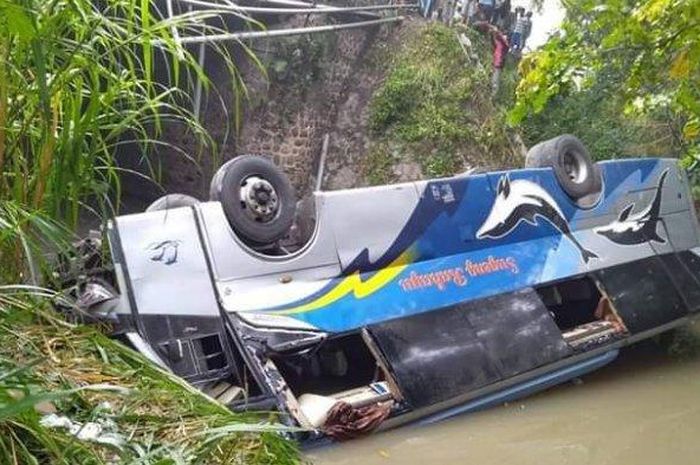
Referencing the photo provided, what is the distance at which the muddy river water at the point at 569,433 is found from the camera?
4.41 meters

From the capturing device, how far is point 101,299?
4164mm

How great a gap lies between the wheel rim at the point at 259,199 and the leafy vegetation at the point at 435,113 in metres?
7.83

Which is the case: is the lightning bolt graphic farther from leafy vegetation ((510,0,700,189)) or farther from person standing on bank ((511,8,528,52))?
person standing on bank ((511,8,528,52))

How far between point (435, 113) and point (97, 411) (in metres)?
12.1

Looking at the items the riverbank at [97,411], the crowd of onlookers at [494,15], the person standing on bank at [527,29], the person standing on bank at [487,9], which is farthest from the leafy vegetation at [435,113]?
the riverbank at [97,411]

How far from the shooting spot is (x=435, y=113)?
43.4 ft

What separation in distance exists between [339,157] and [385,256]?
8.33m

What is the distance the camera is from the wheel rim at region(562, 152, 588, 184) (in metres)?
6.40

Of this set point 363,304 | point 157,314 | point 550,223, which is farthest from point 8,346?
point 550,223

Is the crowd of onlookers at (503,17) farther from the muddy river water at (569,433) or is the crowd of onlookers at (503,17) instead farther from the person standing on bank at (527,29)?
the muddy river water at (569,433)

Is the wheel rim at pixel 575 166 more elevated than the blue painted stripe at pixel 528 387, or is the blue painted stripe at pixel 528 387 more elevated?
the wheel rim at pixel 575 166

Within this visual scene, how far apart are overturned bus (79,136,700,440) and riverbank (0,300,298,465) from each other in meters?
1.83

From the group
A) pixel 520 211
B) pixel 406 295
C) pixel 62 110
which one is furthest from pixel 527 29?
pixel 62 110

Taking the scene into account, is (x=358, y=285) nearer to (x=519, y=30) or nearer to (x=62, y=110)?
(x=62, y=110)
